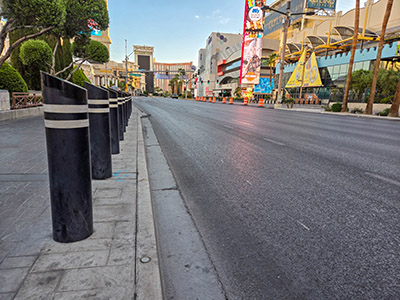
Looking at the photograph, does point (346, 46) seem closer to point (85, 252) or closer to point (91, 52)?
point (91, 52)

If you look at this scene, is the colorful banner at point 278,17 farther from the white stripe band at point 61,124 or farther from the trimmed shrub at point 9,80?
the white stripe band at point 61,124

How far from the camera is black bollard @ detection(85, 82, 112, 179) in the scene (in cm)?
337

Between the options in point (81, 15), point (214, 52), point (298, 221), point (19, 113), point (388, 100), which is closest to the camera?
point (298, 221)

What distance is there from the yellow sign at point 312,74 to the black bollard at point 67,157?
4050 centimetres

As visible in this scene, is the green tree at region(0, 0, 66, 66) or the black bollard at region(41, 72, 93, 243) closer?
the black bollard at region(41, 72, 93, 243)

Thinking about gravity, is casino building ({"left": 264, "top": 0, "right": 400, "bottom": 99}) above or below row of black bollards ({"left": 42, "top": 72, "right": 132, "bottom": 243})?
above

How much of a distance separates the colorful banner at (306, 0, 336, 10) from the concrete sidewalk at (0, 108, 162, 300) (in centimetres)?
7885

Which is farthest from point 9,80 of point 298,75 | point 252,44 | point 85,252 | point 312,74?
point 252,44

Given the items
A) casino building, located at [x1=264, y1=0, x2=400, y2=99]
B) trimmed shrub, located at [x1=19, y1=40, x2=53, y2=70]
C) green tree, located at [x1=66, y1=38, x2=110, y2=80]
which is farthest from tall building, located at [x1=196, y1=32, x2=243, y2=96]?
trimmed shrub, located at [x1=19, y1=40, x2=53, y2=70]

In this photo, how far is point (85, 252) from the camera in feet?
6.29

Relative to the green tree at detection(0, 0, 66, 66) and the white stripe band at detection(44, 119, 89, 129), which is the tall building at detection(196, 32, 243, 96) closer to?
the green tree at detection(0, 0, 66, 66)

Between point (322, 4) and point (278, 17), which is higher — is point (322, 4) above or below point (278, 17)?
below

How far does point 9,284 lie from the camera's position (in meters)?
1.58

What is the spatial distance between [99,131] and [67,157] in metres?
1.50
